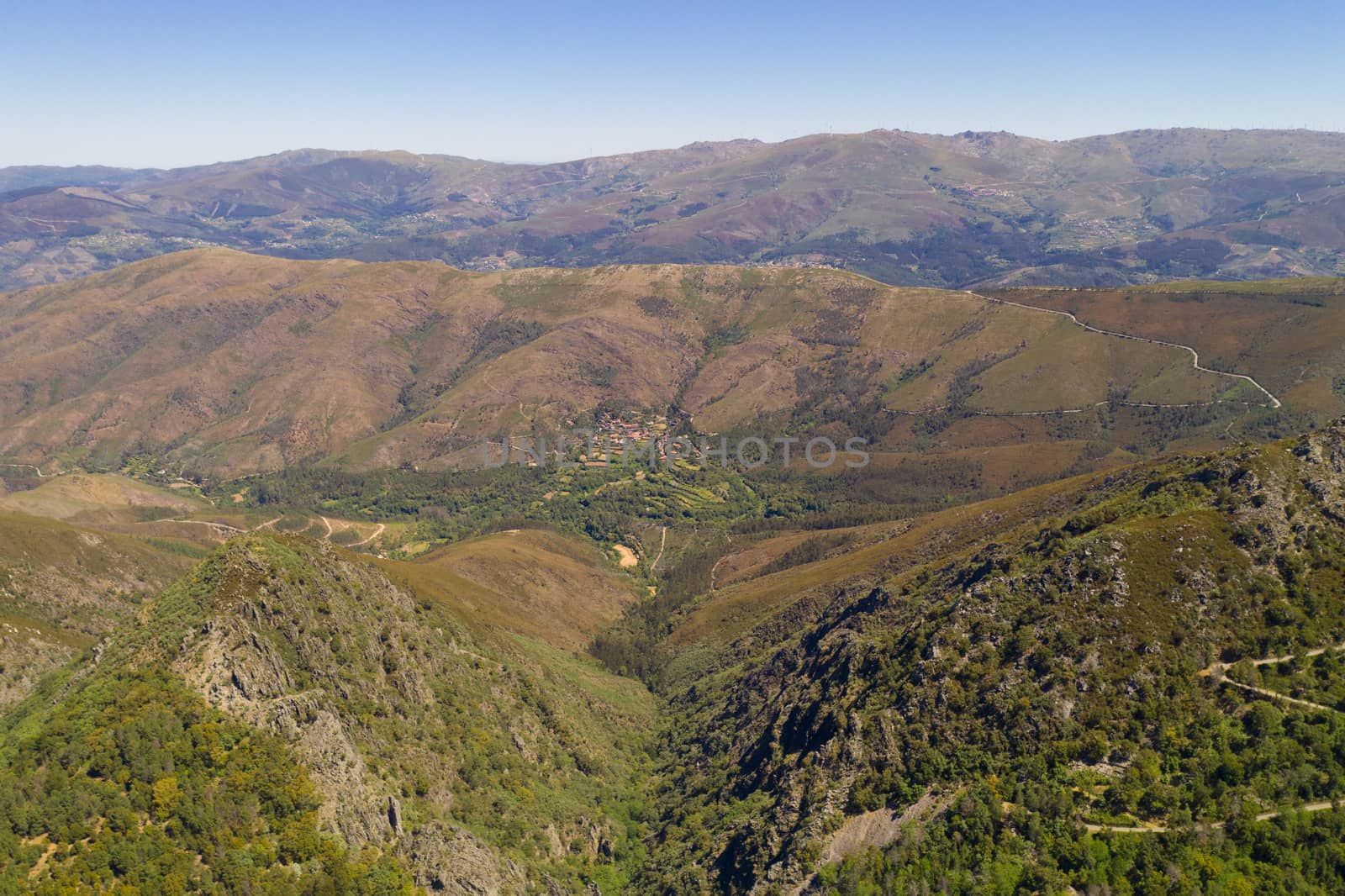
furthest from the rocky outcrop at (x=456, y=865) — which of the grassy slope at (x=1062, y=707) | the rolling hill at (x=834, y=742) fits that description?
the grassy slope at (x=1062, y=707)

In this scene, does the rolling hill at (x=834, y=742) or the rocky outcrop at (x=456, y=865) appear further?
the rocky outcrop at (x=456, y=865)

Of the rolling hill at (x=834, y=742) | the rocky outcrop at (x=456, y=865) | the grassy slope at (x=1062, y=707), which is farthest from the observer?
the rocky outcrop at (x=456, y=865)

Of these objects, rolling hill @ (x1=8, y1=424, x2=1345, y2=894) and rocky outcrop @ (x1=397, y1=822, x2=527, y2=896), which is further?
rocky outcrop @ (x1=397, y1=822, x2=527, y2=896)

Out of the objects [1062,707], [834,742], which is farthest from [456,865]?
[1062,707]

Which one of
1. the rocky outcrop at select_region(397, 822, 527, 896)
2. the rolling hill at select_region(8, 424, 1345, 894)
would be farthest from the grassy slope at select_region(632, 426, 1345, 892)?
the rocky outcrop at select_region(397, 822, 527, 896)

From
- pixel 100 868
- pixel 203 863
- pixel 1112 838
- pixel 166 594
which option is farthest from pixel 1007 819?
pixel 166 594

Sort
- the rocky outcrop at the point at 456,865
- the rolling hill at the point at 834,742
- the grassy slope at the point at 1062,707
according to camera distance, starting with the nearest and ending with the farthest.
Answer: the rolling hill at the point at 834,742 → the grassy slope at the point at 1062,707 → the rocky outcrop at the point at 456,865

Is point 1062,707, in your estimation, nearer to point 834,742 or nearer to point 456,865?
point 834,742

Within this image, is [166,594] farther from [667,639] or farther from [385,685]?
[667,639]

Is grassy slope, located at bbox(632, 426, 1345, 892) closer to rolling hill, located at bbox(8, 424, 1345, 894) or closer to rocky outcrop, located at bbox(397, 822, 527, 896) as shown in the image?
rolling hill, located at bbox(8, 424, 1345, 894)

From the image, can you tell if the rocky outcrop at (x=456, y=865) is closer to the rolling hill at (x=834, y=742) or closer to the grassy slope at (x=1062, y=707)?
the rolling hill at (x=834, y=742)

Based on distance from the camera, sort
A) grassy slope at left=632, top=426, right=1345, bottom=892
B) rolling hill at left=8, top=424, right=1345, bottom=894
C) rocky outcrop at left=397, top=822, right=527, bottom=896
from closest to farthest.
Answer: rolling hill at left=8, top=424, right=1345, bottom=894 < grassy slope at left=632, top=426, right=1345, bottom=892 < rocky outcrop at left=397, top=822, right=527, bottom=896
